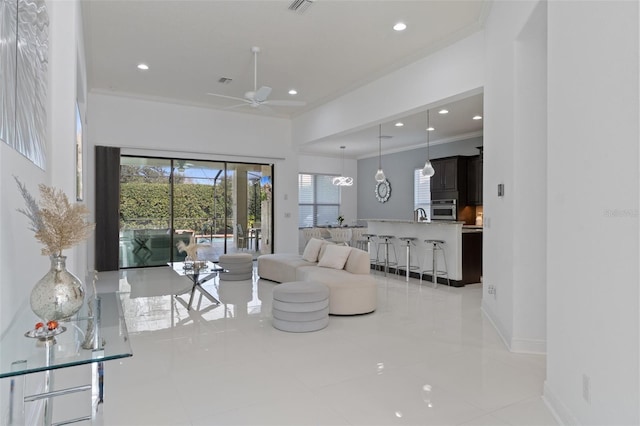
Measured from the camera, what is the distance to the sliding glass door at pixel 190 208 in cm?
843

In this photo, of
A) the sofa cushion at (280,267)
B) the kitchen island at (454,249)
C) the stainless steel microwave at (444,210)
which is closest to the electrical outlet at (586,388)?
the sofa cushion at (280,267)

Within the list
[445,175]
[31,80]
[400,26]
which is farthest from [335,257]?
[445,175]

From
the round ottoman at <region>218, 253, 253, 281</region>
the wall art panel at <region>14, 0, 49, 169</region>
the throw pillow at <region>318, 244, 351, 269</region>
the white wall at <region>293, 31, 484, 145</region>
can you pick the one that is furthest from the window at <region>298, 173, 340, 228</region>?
the wall art panel at <region>14, 0, 49, 169</region>

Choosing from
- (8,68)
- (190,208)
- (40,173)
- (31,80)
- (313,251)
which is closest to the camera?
(8,68)

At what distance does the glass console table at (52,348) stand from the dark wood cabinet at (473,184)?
8.58 meters

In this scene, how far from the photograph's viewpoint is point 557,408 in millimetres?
2451

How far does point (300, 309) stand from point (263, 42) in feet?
12.1

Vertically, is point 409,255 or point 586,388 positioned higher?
point 409,255

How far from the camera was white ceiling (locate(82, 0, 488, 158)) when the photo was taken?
4.61 metres

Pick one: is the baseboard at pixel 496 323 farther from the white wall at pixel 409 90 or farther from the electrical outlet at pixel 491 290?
the white wall at pixel 409 90

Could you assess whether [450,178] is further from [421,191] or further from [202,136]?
[202,136]

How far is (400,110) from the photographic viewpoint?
6.25 metres

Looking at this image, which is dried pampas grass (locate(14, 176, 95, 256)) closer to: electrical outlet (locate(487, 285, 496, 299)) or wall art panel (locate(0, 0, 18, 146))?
wall art panel (locate(0, 0, 18, 146))

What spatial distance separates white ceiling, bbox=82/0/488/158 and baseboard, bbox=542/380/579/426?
13.1 feet
